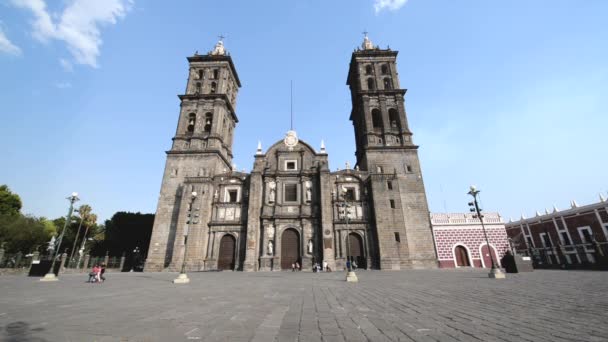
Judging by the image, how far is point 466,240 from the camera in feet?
86.7

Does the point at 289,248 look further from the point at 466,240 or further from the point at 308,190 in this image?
the point at 466,240

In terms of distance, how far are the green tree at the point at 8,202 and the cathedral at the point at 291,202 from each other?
80.7 ft

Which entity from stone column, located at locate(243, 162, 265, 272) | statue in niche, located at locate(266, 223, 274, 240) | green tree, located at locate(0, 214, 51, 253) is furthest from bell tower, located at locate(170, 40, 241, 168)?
green tree, located at locate(0, 214, 51, 253)

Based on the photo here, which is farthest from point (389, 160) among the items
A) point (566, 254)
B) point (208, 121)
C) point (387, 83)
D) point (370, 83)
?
point (208, 121)

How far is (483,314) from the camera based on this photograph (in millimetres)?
4297

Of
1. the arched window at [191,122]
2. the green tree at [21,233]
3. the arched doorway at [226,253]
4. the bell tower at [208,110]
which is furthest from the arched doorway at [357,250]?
the green tree at [21,233]

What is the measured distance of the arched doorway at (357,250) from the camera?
78.7ft

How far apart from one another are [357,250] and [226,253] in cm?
1248

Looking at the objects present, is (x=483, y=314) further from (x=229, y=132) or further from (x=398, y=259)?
(x=229, y=132)

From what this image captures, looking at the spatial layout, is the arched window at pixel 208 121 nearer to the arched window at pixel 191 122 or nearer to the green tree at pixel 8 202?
the arched window at pixel 191 122

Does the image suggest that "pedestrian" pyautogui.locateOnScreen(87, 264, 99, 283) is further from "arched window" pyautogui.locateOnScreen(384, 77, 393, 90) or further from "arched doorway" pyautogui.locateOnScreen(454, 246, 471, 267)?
"arched window" pyautogui.locateOnScreen(384, 77, 393, 90)

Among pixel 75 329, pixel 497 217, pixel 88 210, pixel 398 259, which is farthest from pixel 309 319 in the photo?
pixel 88 210

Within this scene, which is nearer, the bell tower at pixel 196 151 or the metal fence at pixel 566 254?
the metal fence at pixel 566 254

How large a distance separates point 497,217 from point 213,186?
98.8 ft
